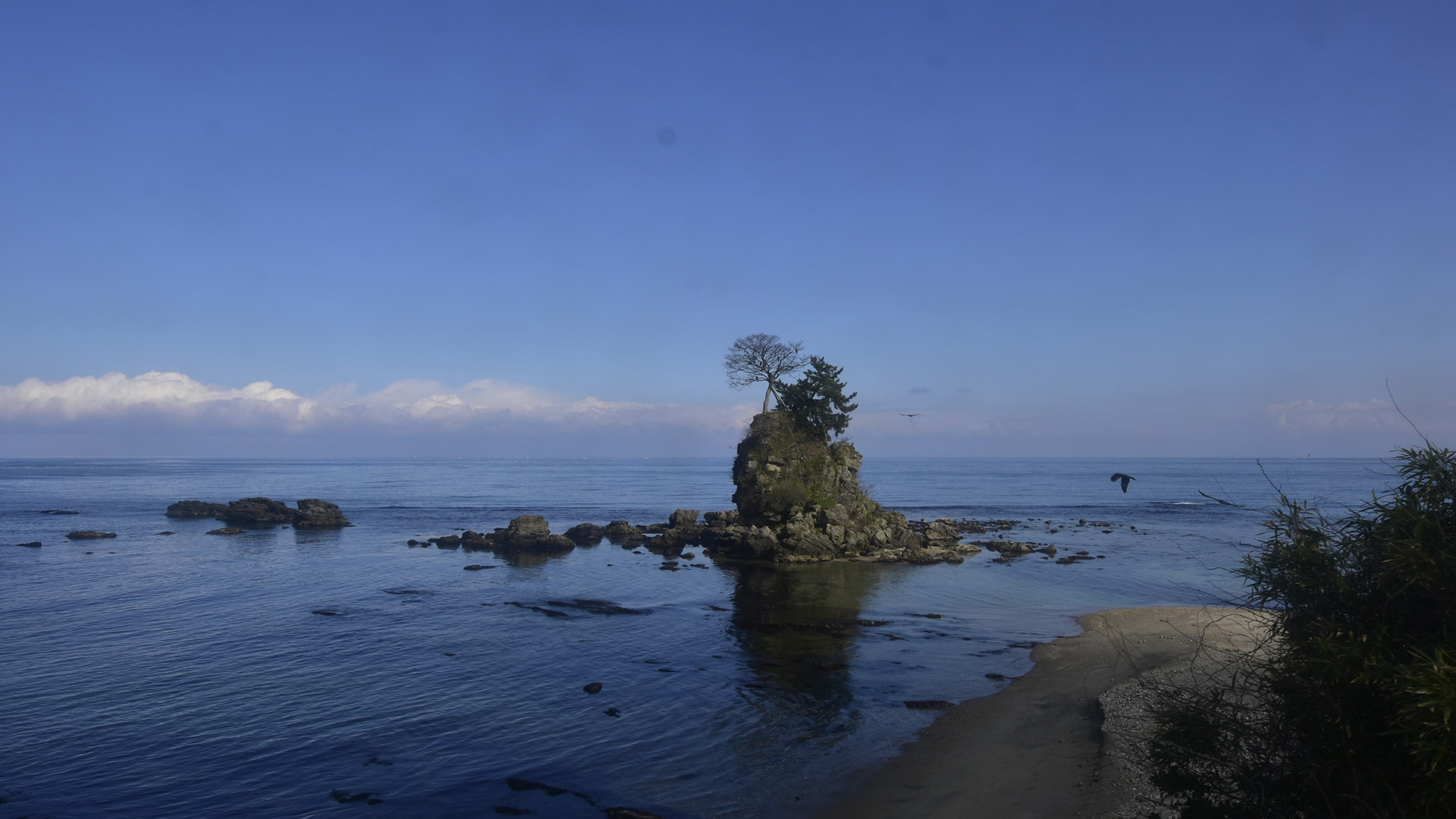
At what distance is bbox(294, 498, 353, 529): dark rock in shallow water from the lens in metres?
72.5

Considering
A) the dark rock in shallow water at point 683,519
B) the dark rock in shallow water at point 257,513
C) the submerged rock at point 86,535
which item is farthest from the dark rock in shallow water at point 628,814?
the dark rock in shallow water at point 257,513

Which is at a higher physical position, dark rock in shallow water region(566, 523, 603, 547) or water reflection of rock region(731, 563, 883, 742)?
dark rock in shallow water region(566, 523, 603, 547)

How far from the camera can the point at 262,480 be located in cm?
17488

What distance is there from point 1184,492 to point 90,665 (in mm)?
144281

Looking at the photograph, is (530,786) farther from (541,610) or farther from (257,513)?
(257,513)

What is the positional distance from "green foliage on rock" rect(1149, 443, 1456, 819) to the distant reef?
7852cm

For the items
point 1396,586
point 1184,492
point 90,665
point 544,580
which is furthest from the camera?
point 1184,492

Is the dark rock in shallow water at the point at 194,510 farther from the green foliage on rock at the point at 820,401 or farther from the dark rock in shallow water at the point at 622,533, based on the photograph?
the green foliage on rock at the point at 820,401

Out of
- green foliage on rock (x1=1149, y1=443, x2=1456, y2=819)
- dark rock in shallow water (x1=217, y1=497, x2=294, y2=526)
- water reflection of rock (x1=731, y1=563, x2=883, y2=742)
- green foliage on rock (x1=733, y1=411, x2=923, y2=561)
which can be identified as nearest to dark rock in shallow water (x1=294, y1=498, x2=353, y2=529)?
dark rock in shallow water (x1=217, y1=497, x2=294, y2=526)

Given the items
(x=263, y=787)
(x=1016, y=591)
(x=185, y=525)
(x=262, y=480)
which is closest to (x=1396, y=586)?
(x=263, y=787)

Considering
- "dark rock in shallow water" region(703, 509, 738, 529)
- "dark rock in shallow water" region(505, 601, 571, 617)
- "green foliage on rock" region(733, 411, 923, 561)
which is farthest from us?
"dark rock in shallow water" region(703, 509, 738, 529)

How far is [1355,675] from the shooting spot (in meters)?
8.60

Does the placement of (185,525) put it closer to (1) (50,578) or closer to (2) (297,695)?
(1) (50,578)

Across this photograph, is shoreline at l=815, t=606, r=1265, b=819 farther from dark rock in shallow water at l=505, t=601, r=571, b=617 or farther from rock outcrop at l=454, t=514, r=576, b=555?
rock outcrop at l=454, t=514, r=576, b=555
